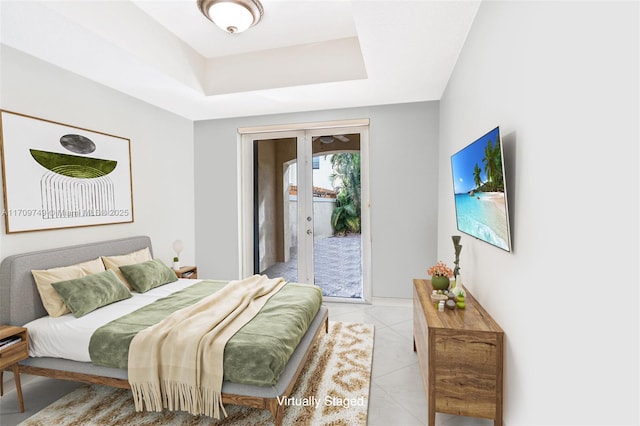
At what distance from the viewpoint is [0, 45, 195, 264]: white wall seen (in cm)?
247

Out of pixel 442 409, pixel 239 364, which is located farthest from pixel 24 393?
pixel 442 409

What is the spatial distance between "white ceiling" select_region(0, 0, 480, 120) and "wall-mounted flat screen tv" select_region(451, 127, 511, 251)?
1.00 meters

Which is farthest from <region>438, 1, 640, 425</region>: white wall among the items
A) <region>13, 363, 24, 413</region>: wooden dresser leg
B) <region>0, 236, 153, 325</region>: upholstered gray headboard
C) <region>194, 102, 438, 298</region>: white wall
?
<region>0, 236, 153, 325</region>: upholstered gray headboard

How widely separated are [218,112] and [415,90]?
257 centimetres

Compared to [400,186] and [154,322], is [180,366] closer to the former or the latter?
[154,322]

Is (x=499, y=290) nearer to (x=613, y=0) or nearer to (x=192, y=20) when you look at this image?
(x=613, y=0)

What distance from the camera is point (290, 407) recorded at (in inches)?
81.6

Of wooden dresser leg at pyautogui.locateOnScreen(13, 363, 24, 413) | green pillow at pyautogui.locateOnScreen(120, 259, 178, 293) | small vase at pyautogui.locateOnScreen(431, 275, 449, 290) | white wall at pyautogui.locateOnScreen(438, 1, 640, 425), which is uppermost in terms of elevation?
→ white wall at pyautogui.locateOnScreen(438, 1, 640, 425)

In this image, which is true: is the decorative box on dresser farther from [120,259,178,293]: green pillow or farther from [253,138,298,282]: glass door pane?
[253,138,298,282]: glass door pane

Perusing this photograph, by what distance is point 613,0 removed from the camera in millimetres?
847

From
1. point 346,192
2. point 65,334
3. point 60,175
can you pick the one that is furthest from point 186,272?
point 346,192

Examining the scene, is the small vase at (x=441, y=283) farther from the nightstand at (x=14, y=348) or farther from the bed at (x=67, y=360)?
the nightstand at (x=14, y=348)

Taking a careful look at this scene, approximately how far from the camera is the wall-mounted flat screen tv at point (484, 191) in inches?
60.2

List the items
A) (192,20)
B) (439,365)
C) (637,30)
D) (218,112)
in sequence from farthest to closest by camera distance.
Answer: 1. (218,112)
2. (192,20)
3. (439,365)
4. (637,30)
